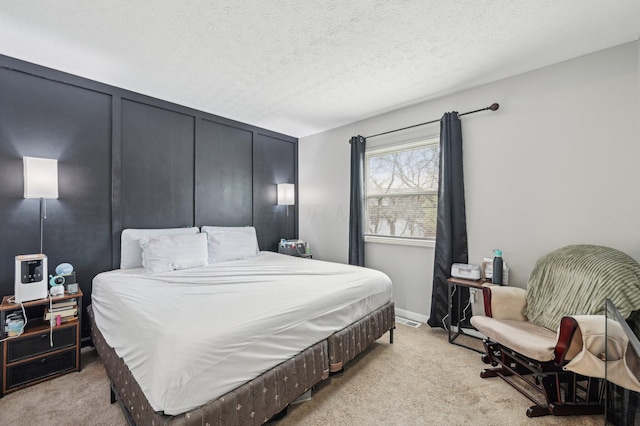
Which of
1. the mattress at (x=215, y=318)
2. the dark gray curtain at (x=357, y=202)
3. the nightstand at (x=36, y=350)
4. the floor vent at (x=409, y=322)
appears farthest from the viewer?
the dark gray curtain at (x=357, y=202)

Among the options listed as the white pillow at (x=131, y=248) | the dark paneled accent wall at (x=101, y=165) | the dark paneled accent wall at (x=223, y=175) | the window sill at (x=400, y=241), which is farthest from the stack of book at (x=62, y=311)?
the window sill at (x=400, y=241)

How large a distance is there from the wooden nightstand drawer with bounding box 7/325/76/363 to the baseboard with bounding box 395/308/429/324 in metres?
3.37

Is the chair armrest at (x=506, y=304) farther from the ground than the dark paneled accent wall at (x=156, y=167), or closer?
closer

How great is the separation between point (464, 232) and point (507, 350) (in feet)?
3.97

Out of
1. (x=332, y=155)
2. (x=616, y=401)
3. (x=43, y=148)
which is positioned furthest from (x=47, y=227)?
(x=616, y=401)

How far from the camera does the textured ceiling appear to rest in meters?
1.78

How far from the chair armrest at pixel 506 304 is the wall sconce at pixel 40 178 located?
3884 millimetres

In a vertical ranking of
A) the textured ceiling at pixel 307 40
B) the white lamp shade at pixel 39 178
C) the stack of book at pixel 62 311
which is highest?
the textured ceiling at pixel 307 40

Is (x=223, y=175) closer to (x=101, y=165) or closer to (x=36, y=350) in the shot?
(x=101, y=165)

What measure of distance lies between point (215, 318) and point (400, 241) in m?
2.59

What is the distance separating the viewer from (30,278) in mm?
2123

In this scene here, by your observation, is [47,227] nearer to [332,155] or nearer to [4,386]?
[4,386]

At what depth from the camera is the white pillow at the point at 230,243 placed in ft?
10.8

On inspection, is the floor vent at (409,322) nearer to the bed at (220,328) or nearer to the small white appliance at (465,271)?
the bed at (220,328)
